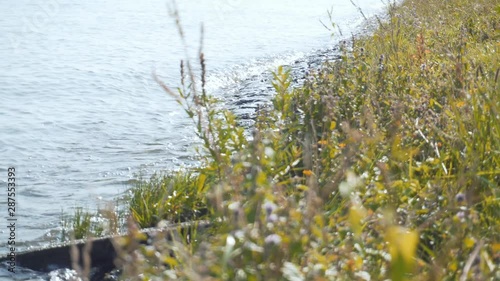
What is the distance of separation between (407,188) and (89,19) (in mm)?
16150

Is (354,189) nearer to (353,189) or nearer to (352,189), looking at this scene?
(353,189)

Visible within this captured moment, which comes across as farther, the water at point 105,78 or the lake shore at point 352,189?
the water at point 105,78

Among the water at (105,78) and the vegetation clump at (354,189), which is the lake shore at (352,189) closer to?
the vegetation clump at (354,189)

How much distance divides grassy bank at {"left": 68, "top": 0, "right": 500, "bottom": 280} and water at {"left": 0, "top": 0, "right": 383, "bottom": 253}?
1829 millimetres

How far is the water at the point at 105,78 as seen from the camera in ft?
23.3

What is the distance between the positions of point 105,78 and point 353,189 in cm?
1003

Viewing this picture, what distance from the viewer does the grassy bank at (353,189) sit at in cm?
235

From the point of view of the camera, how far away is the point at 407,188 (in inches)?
128

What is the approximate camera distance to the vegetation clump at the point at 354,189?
2350 mm

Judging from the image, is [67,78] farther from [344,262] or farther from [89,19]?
[344,262]

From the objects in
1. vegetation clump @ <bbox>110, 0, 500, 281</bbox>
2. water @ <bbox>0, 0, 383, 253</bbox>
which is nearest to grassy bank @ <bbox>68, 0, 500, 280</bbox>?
vegetation clump @ <bbox>110, 0, 500, 281</bbox>

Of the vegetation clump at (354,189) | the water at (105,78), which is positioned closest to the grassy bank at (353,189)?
the vegetation clump at (354,189)

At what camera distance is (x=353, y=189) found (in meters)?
2.69

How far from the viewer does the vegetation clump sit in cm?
235
